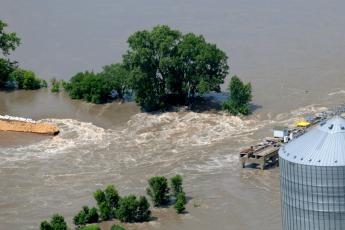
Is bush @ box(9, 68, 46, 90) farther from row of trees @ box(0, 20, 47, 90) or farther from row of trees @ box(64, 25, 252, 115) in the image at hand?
row of trees @ box(64, 25, 252, 115)

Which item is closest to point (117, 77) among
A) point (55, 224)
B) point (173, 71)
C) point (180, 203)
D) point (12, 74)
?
point (173, 71)

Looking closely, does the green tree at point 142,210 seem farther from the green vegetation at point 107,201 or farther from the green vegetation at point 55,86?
the green vegetation at point 55,86

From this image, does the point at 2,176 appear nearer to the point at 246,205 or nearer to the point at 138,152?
the point at 138,152

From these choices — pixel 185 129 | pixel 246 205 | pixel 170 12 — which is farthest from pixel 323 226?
pixel 170 12

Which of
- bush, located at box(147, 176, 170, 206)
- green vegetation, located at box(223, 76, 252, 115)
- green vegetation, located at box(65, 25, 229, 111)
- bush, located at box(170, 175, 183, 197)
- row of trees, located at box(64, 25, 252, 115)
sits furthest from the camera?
green vegetation, located at box(65, 25, 229, 111)

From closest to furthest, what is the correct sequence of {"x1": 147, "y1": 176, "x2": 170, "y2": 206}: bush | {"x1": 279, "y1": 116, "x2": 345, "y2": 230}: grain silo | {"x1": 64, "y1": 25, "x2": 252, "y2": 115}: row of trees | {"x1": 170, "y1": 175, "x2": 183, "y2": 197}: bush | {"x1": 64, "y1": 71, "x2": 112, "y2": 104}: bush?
1. {"x1": 279, "y1": 116, "x2": 345, "y2": 230}: grain silo
2. {"x1": 147, "y1": 176, "x2": 170, "y2": 206}: bush
3. {"x1": 170, "y1": 175, "x2": 183, "y2": 197}: bush
4. {"x1": 64, "y1": 25, "x2": 252, "y2": 115}: row of trees
5. {"x1": 64, "y1": 71, "x2": 112, "y2": 104}: bush

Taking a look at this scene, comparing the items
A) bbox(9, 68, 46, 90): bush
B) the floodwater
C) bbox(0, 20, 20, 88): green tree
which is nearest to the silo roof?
the floodwater

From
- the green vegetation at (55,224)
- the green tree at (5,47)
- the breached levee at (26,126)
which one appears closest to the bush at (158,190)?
the green vegetation at (55,224)
